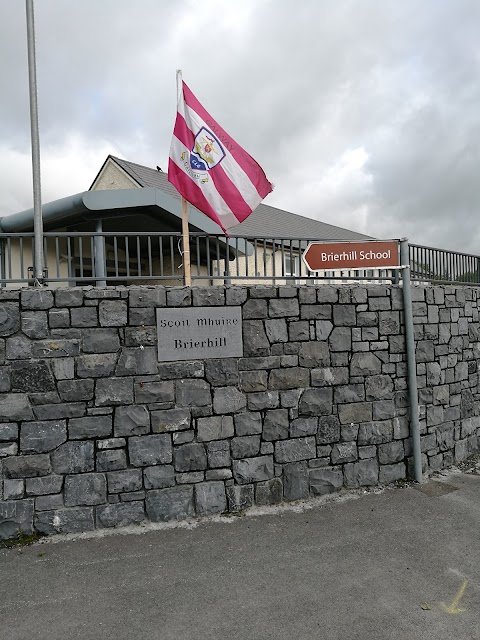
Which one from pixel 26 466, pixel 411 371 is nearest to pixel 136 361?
pixel 26 466

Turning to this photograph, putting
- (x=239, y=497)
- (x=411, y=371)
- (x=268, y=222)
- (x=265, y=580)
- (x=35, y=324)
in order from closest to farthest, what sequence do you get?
(x=265, y=580) → (x=35, y=324) → (x=239, y=497) → (x=411, y=371) → (x=268, y=222)

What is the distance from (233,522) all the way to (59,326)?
2643 millimetres

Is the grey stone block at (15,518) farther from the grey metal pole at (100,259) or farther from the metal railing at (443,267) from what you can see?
the metal railing at (443,267)

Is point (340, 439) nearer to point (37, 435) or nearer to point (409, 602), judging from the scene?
point (409, 602)

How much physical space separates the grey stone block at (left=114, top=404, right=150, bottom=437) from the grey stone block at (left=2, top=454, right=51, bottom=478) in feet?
2.36

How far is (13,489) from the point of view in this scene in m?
4.15

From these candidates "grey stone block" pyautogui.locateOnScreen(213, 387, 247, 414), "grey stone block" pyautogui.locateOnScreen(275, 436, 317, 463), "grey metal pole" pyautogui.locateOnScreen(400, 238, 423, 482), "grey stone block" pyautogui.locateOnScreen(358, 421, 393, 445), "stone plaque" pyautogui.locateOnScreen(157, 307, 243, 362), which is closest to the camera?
"stone plaque" pyautogui.locateOnScreen(157, 307, 243, 362)

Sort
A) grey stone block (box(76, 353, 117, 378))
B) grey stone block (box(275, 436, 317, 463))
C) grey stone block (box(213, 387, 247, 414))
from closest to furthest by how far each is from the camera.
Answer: grey stone block (box(76, 353, 117, 378)) < grey stone block (box(213, 387, 247, 414)) < grey stone block (box(275, 436, 317, 463))

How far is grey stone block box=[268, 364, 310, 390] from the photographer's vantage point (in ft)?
16.0

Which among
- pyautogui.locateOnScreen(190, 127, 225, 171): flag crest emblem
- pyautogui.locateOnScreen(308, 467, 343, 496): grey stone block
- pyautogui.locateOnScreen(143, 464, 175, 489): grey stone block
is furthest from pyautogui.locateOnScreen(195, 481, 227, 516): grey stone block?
pyautogui.locateOnScreen(190, 127, 225, 171): flag crest emblem

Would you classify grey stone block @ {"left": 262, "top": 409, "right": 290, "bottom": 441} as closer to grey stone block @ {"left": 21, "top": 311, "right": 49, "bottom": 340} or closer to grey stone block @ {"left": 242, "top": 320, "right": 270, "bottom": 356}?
grey stone block @ {"left": 242, "top": 320, "right": 270, "bottom": 356}

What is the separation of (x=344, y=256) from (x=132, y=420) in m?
3.11

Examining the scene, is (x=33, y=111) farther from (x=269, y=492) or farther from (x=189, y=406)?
(x=269, y=492)

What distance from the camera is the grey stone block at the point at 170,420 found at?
4.47m
